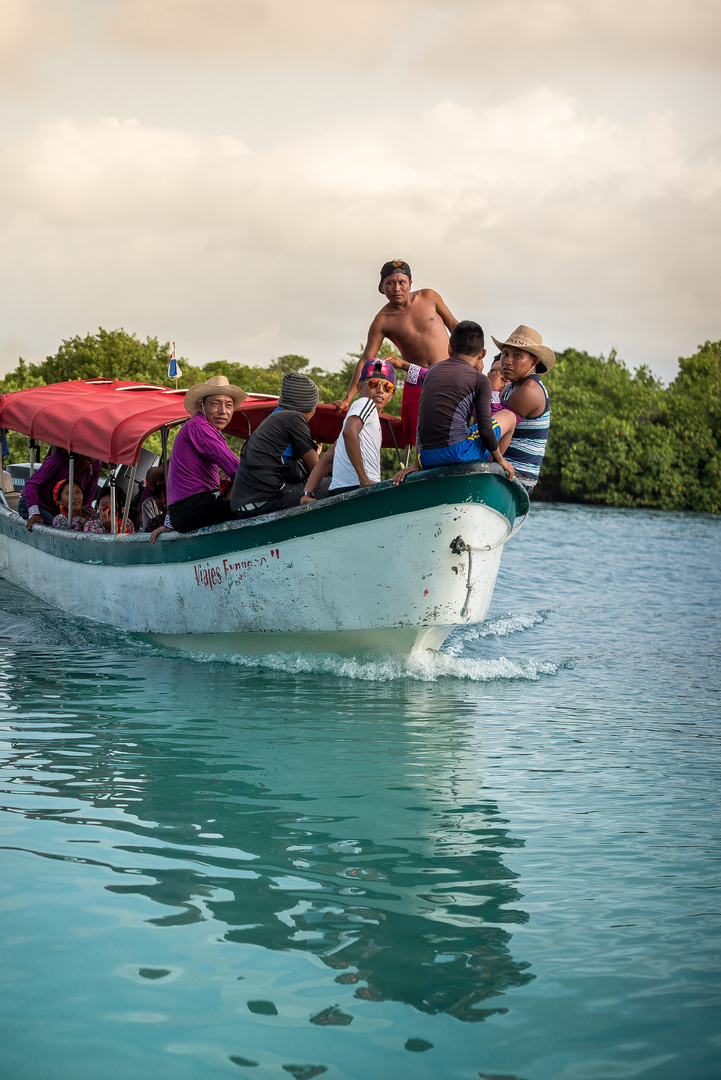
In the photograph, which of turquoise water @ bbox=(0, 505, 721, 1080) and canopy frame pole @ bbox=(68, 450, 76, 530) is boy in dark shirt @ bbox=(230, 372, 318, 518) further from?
canopy frame pole @ bbox=(68, 450, 76, 530)

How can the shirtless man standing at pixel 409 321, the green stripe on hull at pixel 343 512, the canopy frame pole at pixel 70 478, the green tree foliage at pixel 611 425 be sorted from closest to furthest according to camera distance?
the green stripe on hull at pixel 343 512 < the shirtless man standing at pixel 409 321 < the canopy frame pole at pixel 70 478 < the green tree foliage at pixel 611 425

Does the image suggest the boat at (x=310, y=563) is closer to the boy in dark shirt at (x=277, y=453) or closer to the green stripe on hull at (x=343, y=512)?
→ the green stripe on hull at (x=343, y=512)

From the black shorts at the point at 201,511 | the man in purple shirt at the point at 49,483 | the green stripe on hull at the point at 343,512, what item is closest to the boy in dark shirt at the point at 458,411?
the green stripe on hull at the point at 343,512

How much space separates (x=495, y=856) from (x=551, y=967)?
0.82 metres

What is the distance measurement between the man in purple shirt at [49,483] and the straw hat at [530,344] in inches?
218

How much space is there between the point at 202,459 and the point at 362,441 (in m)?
1.46

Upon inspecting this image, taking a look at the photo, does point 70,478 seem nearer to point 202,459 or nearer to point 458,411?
point 202,459

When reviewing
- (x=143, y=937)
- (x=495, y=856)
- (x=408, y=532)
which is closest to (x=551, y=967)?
(x=495, y=856)

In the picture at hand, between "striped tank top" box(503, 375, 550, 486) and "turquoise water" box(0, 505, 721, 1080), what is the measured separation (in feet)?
5.24

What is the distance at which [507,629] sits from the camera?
10523mm

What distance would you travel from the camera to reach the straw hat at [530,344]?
637cm

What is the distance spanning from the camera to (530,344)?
6.38 meters

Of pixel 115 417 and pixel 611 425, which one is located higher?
pixel 611 425

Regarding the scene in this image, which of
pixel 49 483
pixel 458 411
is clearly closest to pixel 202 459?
pixel 458 411
